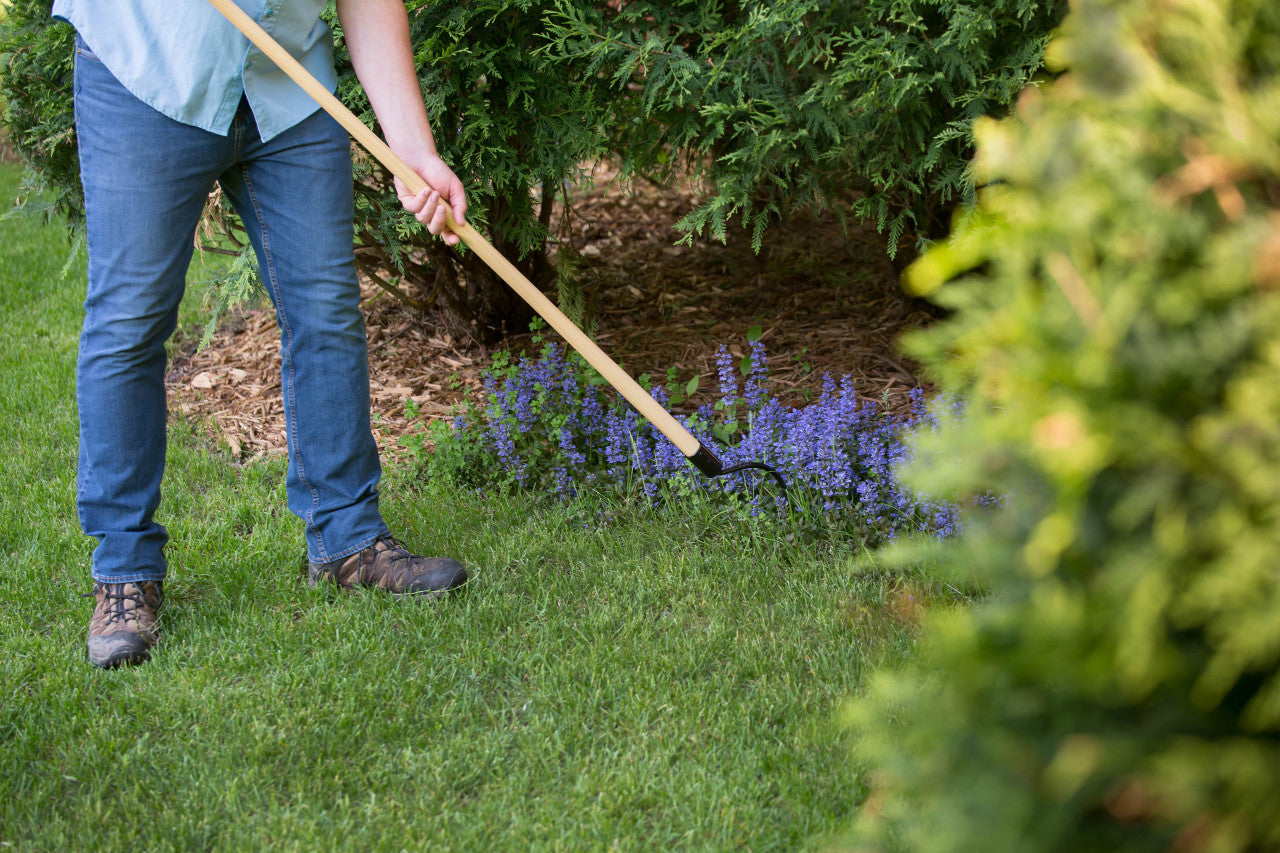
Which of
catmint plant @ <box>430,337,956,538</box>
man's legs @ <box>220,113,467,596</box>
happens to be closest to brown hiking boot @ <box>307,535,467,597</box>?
man's legs @ <box>220,113,467,596</box>

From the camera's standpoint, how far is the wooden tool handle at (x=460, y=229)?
237 centimetres

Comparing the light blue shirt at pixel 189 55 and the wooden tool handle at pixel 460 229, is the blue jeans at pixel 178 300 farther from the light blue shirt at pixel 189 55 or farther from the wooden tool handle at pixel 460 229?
the wooden tool handle at pixel 460 229

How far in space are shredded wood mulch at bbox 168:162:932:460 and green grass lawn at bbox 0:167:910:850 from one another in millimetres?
840

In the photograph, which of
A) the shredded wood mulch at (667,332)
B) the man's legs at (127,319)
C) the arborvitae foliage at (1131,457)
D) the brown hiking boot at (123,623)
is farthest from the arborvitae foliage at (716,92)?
the arborvitae foliage at (1131,457)

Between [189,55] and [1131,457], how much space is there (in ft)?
7.42

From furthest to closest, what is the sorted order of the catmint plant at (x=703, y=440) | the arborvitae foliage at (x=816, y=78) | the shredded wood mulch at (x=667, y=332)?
the shredded wood mulch at (x=667, y=332) < the catmint plant at (x=703, y=440) < the arborvitae foliage at (x=816, y=78)

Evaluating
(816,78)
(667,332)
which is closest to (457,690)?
(816,78)

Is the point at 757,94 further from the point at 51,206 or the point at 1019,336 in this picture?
the point at 51,206

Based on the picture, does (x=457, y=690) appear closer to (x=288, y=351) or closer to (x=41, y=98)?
(x=288, y=351)

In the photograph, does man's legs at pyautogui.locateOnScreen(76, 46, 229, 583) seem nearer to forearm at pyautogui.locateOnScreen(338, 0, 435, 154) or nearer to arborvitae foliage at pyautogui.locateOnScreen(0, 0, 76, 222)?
forearm at pyautogui.locateOnScreen(338, 0, 435, 154)

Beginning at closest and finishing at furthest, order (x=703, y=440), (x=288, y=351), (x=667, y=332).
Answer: (x=288, y=351)
(x=703, y=440)
(x=667, y=332)

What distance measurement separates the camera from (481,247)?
2533 millimetres

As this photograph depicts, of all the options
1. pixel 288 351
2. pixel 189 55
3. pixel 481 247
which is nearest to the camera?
pixel 189 55

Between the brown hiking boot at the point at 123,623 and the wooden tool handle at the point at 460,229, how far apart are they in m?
1.24
